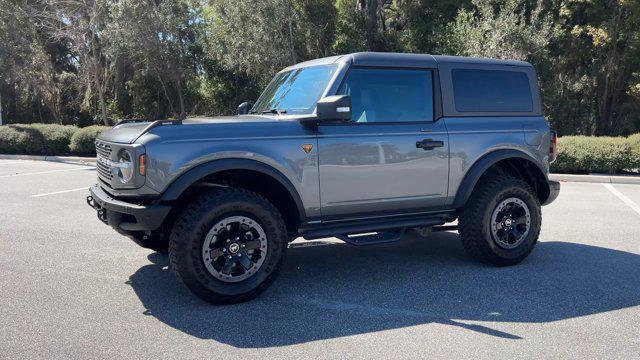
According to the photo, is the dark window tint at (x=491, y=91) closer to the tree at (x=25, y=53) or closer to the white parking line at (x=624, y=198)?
the white parking line at (x=624, y=198)

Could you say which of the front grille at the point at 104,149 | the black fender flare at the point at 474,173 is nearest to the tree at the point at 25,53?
the front grille at the point at 104,149

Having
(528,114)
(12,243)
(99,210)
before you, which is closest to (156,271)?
(99,210)

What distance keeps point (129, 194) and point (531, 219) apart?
3.88m

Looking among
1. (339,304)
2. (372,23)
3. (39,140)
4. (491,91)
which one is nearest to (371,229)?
(339,304)

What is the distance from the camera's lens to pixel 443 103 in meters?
5.17

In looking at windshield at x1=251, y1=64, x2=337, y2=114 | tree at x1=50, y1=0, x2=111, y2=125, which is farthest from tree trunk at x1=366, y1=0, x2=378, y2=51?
windshield at x1=251, y1=64, x2=337, y2=114

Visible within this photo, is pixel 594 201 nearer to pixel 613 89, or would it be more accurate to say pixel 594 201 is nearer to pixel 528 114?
pixel 528 114

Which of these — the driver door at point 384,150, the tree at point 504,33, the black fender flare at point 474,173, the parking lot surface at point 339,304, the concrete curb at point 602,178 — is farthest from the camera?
the tree at point 504,33

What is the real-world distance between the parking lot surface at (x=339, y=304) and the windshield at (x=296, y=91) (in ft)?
5.28

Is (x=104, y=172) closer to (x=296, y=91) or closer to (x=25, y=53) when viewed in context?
(x=296, y=91)

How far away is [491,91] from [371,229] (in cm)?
195

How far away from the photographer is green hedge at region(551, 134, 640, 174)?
12.9 meters

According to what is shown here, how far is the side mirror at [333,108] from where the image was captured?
4273mm

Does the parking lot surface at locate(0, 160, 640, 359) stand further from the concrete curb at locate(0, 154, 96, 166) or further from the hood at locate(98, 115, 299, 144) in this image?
the concrete curb at locate(0, 154, 96, 166)
